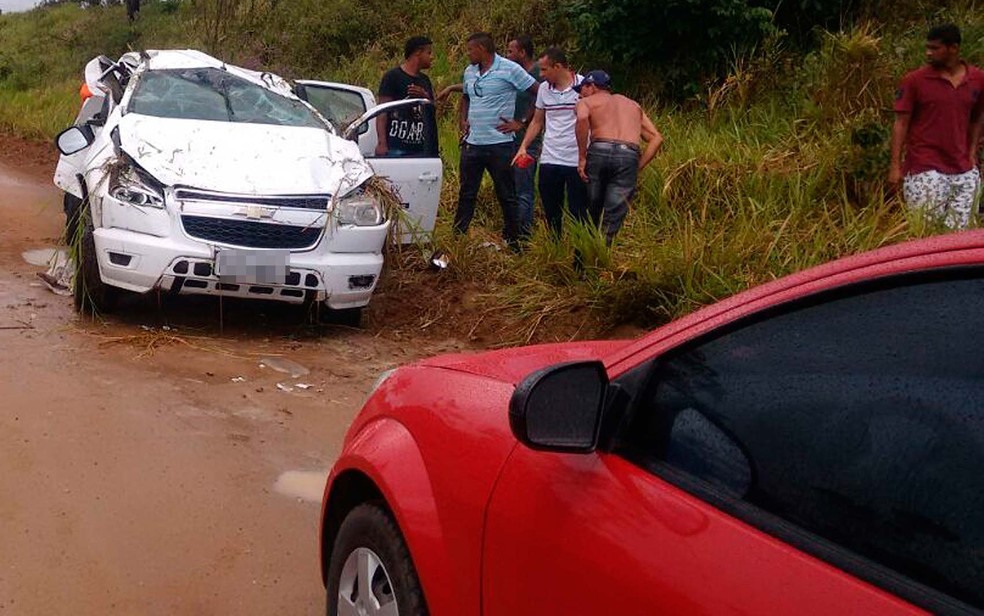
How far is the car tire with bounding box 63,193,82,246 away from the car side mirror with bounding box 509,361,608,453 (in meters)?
5.75

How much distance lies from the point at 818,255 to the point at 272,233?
3184mm

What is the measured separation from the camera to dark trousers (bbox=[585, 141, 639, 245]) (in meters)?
7.36

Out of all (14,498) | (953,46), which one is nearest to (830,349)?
(14,498)

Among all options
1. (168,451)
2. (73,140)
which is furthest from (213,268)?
(73,140)

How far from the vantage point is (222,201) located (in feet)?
21.6

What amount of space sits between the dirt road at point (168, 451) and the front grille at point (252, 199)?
86 cm

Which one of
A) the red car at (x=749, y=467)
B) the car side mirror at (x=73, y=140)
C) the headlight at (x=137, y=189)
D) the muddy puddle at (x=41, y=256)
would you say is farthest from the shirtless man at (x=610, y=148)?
the red car at (x=749, y=467)

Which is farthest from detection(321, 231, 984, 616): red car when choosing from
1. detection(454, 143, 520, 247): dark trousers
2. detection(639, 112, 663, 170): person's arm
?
detection(454, 143, 520, 247): dark trousers

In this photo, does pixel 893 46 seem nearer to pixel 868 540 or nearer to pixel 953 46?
pixel 953 46

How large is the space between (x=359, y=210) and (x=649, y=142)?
6.63ft

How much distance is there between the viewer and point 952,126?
6.69 metres

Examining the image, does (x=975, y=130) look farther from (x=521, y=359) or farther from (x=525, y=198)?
(x=521, y=359)

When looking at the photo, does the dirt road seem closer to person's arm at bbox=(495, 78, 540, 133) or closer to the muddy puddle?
the muddy puddle

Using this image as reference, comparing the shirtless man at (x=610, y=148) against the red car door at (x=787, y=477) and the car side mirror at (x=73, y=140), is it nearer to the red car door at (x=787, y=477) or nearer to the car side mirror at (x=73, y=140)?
the car side mirror at (x=73, y=140)
